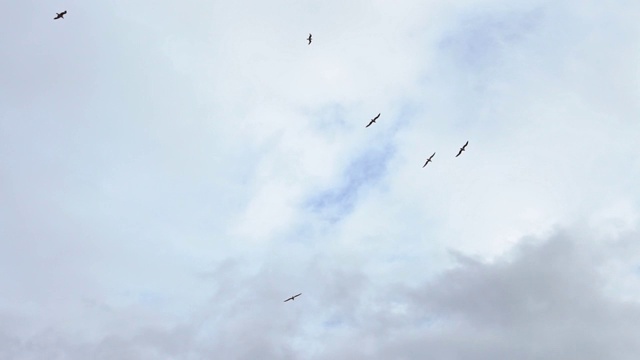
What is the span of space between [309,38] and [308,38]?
2.32ft

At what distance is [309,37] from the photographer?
196000 millimetres

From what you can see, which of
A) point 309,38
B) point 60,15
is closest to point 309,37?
point 309,38

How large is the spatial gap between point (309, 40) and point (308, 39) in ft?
1.55

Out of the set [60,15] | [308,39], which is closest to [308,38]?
[308,39]

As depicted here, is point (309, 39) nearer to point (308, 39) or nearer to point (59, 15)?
point (308, 39)

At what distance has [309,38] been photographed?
196 m

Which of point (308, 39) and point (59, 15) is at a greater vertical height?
point (59, 15)

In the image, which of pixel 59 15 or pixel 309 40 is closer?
pixel 59 15

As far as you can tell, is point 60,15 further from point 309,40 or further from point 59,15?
point 309,40

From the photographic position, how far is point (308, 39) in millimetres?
196000

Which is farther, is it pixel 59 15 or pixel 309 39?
pixel 309 39

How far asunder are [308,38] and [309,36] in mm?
1033

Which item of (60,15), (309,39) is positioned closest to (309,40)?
(309,39)

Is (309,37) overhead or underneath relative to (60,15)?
underneath
